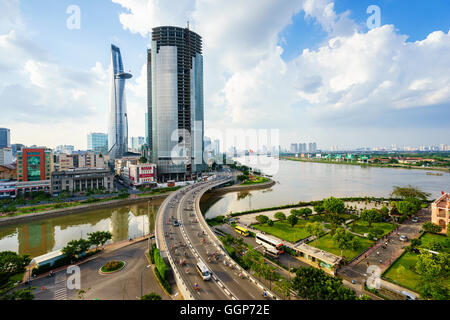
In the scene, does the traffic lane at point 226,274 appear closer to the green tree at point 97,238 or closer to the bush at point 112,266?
the bush at point 112,266

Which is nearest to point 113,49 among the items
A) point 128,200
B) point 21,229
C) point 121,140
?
point 121,140

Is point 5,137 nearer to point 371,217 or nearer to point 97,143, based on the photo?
point 97,143

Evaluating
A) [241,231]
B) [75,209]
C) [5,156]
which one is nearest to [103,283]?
[241,231]

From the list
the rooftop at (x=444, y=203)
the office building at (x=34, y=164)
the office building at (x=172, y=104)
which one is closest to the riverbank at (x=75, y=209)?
the office building at (x=172, y=104)

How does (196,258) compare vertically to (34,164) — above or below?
below

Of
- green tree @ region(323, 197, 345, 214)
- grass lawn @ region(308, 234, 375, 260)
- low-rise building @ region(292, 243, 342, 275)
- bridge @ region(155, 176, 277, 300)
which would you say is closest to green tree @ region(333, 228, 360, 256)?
grass lawn @ region(308, 234, 375, 260)

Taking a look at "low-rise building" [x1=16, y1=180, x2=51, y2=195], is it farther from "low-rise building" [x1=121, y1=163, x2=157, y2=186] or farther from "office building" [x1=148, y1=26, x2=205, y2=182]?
"office building" [x1=148, y1=26, x2=205, y2=182]
